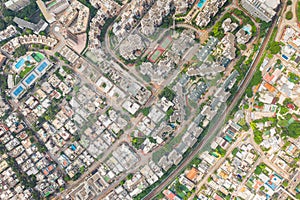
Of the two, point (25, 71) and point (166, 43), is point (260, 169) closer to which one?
point (166, 43)

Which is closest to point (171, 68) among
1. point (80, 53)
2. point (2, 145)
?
point (80, 53)

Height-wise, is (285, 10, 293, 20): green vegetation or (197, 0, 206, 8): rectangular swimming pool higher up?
(197, 0, 206, 8): rectangular swimming pool

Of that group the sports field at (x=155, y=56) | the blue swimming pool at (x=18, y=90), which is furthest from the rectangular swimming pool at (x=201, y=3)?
the blue swimming pool at (x=18, y=90)

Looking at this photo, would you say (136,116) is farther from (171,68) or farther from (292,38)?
(292,38)

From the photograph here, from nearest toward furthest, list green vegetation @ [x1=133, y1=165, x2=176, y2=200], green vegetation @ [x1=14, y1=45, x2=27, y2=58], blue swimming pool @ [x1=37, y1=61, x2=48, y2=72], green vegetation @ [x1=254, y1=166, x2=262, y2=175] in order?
green vegetation @ [x1=254, y1=166, x2=262, y2=175]
green vegetation @ [x1=133, y1=165, x2=176, y2=200]
blue swimming pool @ [x1=37, y1=61, x2=48, y2=72]
green vegetation @ [x1=14, y1=45, x2=27, y2=58]

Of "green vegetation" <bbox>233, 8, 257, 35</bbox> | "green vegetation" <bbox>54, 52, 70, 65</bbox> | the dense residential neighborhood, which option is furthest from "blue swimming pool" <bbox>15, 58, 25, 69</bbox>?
"green vegetation" <bbox>233, 8, 257, 35</bbox>

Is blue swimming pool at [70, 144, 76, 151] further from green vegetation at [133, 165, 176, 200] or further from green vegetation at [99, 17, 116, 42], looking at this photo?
green vegetation at [99, 17, 116, 42]

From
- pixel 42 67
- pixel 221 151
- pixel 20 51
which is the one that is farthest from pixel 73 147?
pixel 221 151

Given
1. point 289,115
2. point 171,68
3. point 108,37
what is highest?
point 108,37
